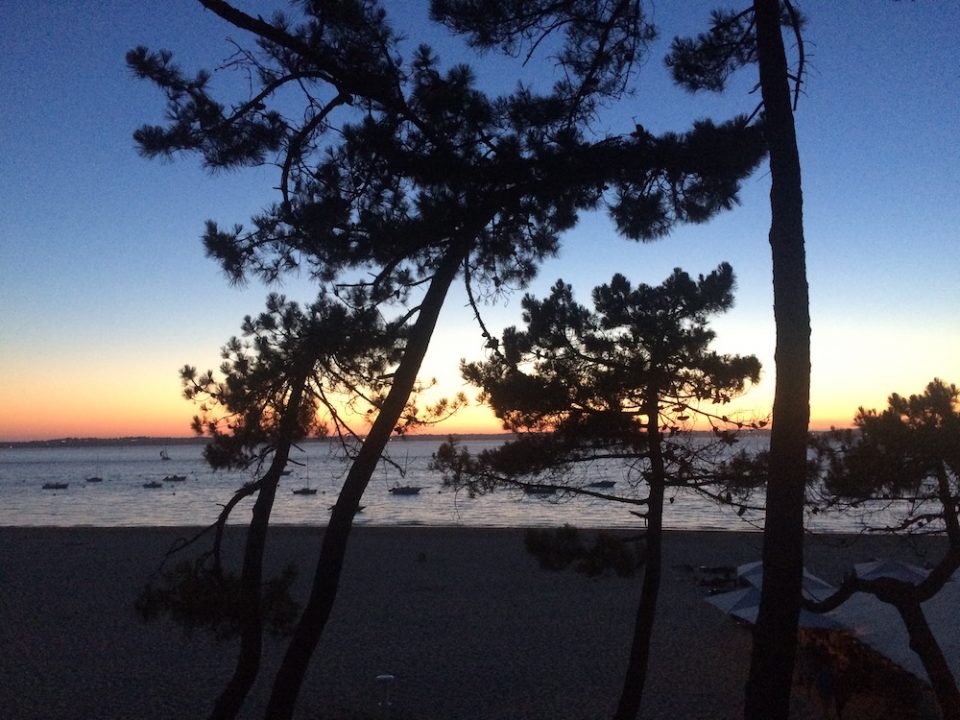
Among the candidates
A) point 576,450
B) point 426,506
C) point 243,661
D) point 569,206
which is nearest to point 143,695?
point 243,661

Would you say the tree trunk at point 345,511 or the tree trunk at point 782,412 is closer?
the tree trunk at point 782,412

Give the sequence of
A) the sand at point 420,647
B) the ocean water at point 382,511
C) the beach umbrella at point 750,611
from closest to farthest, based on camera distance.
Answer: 1. the sand at point 420,647
2. the beach umbrella at point 750,611
3. the ocean water at point 382,511

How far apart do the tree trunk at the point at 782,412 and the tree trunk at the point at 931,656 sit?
181 centimetres

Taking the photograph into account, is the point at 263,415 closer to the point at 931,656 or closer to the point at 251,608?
the point at 251,608

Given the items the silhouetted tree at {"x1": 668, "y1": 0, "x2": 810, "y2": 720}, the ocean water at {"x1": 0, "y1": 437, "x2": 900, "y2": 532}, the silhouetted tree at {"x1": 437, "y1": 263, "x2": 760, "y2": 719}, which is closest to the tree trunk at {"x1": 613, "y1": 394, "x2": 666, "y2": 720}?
the silhouetted tree at {"x1": 437, "y1": 263, "x2": 760, "y2": 719}

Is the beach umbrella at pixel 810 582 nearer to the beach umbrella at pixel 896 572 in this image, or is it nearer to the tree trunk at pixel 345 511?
the beach umbrella at pixel 896 572

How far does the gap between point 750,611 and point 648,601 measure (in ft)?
16.8

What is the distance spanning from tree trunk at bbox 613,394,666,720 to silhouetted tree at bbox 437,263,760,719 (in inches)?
12.0

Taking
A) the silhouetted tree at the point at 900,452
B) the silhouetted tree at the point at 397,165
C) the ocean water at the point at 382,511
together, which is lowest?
the ocean water at the point at 382,511

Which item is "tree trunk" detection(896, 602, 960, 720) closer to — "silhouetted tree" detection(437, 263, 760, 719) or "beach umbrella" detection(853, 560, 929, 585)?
"silhouetted tree" detection(437, 263, 760, 719)

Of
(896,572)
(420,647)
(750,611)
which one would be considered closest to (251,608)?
(420,647)

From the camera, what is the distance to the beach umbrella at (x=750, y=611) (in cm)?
1045

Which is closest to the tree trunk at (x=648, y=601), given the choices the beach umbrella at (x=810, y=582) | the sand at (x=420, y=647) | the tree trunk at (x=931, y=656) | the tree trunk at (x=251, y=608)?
the sand at (x=420, y=647)

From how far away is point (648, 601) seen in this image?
6984mm
